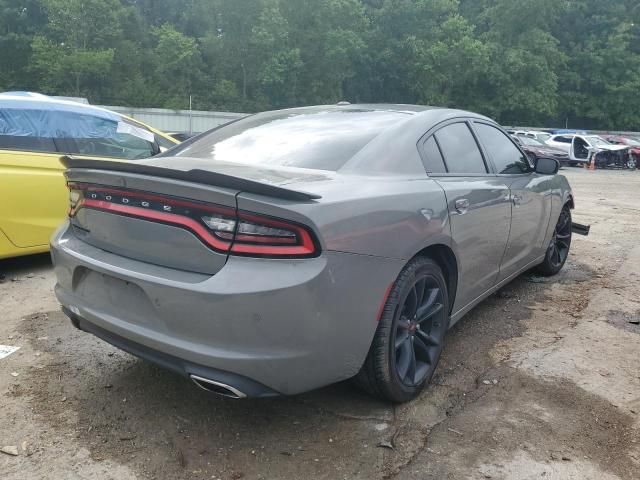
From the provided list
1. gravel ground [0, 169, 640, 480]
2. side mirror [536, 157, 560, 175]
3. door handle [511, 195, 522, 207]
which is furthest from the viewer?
side mirror [536, 157, 560, 175]

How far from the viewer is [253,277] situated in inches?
82.2

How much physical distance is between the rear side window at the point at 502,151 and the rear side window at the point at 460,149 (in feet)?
0.66

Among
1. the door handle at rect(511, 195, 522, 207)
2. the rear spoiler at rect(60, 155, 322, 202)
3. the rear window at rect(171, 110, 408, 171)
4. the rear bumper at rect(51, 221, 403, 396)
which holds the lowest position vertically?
the rear bumper at rect(51, 221, 403, 396)

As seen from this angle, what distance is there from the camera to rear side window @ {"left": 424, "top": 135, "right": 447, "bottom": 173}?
9.96 feet

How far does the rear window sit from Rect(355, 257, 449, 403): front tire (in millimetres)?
687

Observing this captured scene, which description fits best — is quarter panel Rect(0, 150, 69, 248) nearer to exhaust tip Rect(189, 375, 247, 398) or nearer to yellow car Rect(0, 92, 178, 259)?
yellow car Rect(0, 92, 178, 259)

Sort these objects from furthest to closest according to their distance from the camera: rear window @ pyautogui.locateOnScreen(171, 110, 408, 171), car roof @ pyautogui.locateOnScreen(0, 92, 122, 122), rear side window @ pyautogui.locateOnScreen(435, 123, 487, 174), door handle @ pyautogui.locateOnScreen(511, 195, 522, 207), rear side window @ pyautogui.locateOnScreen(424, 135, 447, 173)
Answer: car roof @ pyautogui.locateOnScreen(0, 92, 122, 122) → door handle @ pyautogui.locateOnScreen(511, 195, 522, 207) → rear side window @ pyautogui.locateOnScreen(435, 123, 487, 174) → rear side window @ pyautogui.locateOnScreen(424, 135, 447, 173) → rear window @ pyautogui.locateOnScreen(171, 110, 408, 171)

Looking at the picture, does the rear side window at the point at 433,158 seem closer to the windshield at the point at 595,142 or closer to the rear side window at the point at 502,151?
the rear side window at the point at 502,151

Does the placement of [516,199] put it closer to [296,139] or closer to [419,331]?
[419,331]

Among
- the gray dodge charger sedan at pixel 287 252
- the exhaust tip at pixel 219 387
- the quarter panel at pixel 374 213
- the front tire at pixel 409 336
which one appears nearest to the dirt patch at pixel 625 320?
the gray dodge charger sedan at pixel 287 252

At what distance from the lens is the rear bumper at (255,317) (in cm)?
208

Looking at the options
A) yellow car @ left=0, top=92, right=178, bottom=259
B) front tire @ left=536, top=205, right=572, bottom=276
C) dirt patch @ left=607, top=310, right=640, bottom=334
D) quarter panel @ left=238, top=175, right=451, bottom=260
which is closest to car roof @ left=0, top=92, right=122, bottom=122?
yellow car @ left=0, top=92, right=178, bottom=259

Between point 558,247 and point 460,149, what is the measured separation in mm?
2491

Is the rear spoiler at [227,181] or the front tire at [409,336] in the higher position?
the rear spoiler at [227,181]
